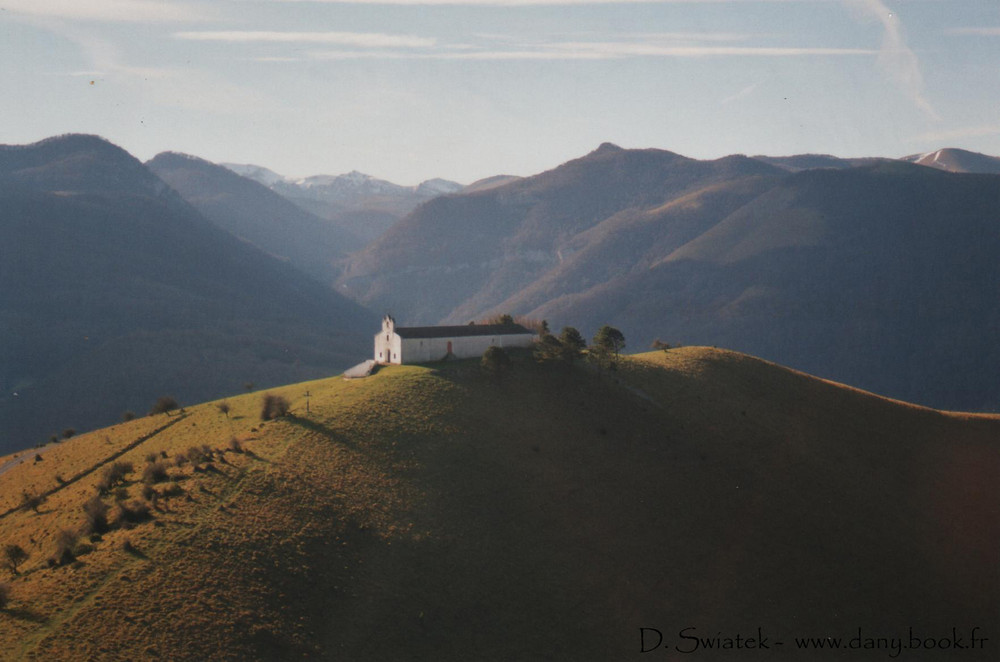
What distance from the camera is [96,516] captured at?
52.5 meters

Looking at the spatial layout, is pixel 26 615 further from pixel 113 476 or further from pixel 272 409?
pixel 272 409

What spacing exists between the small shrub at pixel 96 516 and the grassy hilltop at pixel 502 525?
1.21m

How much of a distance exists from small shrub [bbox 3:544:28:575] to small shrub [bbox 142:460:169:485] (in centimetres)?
975

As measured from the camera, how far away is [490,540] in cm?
5725

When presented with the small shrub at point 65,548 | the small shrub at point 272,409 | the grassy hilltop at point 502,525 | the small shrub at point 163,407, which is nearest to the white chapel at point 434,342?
the grassy hilltop at point 502,525

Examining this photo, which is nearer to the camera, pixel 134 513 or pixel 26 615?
pixel 26 615

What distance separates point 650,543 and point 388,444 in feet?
77.8

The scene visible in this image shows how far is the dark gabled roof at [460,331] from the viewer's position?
276 feet

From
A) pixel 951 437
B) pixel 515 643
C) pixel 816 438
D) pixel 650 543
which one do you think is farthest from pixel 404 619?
pixel 951 437

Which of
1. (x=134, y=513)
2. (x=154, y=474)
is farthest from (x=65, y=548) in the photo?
(x=154, y=474)

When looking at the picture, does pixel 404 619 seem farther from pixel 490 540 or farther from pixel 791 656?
pixel 791 656

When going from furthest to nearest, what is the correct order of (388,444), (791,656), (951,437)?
(951,437)
(388,444)
(791,656)

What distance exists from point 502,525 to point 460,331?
32.5 meters

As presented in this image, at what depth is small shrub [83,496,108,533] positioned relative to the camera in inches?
2053
